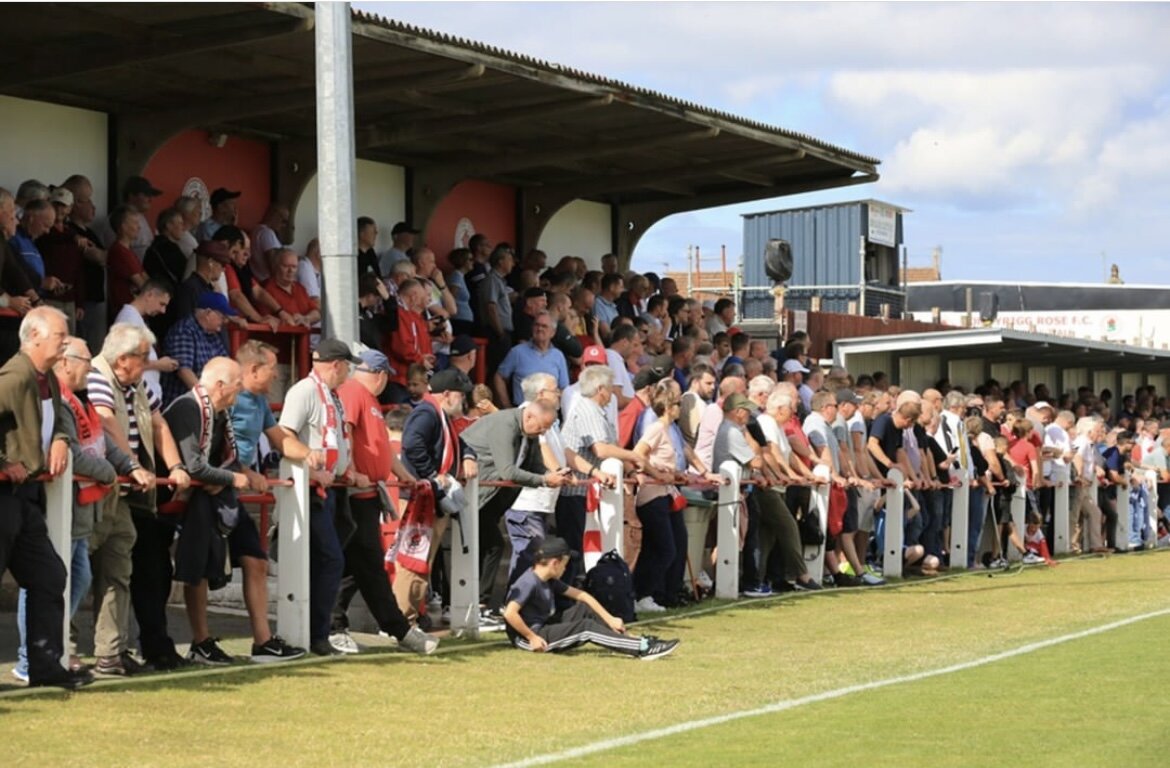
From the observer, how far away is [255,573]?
37.8 ft

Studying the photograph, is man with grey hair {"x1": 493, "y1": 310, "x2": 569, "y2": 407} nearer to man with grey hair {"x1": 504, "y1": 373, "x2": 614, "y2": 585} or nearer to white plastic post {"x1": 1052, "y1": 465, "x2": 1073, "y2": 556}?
man with grey hair {"x1": 504, "y1": 373, "x2": 614, "y2": 585}

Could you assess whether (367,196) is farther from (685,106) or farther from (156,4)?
(156,4)

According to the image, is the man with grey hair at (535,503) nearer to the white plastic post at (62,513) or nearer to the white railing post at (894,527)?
the white plastic post at (62,513)

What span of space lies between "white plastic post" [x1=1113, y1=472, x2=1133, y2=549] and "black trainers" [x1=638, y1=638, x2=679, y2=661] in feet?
54.7

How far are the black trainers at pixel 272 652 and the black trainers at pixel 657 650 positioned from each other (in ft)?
7.54

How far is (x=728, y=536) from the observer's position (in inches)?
670

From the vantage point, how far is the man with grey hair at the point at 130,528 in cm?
1048

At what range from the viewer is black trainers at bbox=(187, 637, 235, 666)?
36.4 feet

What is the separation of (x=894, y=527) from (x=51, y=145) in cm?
960

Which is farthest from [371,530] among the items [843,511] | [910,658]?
[843,511]

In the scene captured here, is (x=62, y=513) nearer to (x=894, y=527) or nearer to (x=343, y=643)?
(x=343, y=643)

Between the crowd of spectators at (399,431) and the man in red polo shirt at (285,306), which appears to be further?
the man in red polo shirt at (285,306)

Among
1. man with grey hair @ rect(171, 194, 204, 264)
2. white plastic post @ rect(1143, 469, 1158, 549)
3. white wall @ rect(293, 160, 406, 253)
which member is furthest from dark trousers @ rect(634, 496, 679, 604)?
white plastic post @ rect(1143, 469, 1158, 549)

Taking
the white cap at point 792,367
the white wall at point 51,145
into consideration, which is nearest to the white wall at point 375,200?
the white wall at point 51,145
